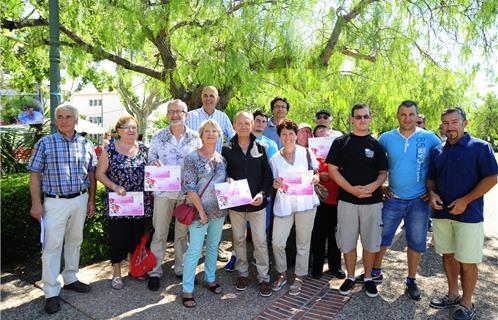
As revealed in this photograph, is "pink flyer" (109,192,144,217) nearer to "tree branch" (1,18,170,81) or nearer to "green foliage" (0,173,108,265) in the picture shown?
"green foliage" (0,173,108,265)

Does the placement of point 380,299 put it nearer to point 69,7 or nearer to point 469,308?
point 469,308

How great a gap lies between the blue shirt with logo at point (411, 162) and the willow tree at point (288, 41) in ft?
7.86

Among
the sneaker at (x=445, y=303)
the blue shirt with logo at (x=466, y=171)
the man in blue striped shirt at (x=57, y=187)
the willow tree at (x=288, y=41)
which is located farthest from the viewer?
the willow tree at (x=288, y=41)

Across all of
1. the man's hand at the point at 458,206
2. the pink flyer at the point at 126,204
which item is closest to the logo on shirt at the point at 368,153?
the man's hand at the point at 458,206

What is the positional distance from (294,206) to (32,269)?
11.9 ft

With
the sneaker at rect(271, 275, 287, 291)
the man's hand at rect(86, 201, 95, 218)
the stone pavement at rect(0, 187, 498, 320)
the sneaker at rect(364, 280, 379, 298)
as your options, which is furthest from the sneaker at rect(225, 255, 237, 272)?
the man's hand at rect(86, 201, 95, 218)

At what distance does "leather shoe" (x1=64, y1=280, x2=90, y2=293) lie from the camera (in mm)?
4316

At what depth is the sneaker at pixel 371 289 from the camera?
434cm

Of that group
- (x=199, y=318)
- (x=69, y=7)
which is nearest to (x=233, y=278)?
(x=199, y=318)

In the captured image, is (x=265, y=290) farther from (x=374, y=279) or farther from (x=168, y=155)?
(x=168, y=155)

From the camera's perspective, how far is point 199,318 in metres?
3.81

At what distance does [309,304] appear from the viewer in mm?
4168

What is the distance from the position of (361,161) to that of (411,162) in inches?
22.3

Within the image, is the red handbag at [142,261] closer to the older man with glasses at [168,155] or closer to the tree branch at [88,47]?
the older man with glasses at [168,155]
